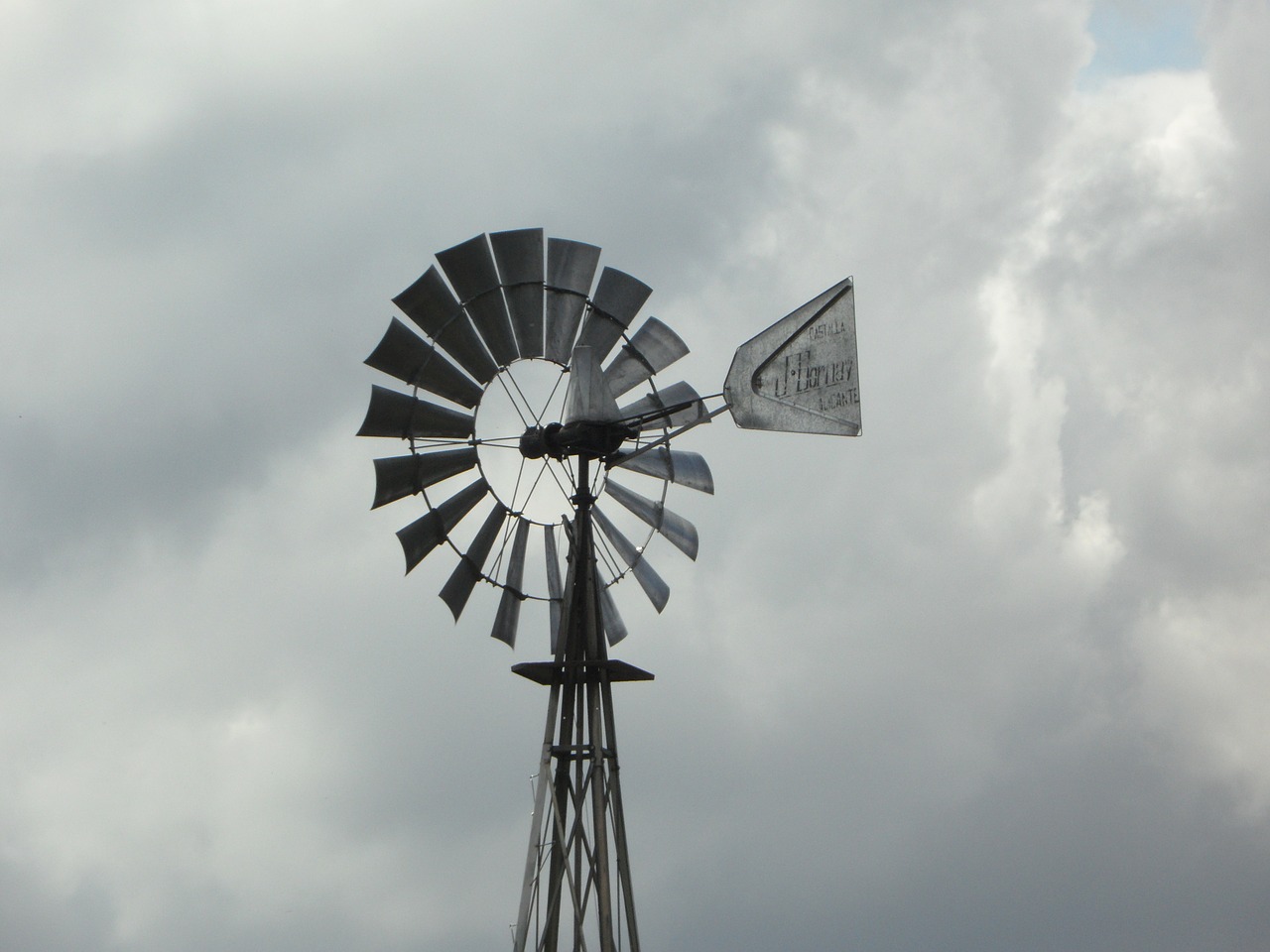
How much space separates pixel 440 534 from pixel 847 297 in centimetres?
446

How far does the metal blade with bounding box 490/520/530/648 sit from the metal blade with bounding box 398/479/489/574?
58cm

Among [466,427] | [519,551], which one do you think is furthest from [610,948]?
[466,427]

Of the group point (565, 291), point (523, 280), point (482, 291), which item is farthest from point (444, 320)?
point (565, 291)

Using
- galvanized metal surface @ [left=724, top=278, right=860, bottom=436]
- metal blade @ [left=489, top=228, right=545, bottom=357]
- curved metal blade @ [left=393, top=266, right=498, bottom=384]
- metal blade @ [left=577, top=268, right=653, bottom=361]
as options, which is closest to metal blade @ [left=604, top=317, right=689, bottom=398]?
metal blade @ [left=577, top=268, right=653, bottom=361]

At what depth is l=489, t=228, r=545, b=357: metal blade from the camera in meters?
15.7

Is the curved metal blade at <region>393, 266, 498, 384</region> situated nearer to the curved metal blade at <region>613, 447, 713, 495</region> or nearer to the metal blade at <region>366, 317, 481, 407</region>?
the metal blade at <region>366, 317, 481, 407</region>

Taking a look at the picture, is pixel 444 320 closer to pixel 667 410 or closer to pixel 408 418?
pixel 408 418

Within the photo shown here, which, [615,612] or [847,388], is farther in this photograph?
[615,612]

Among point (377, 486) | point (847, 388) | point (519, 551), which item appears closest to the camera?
point (847, 388)

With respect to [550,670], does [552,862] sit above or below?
below

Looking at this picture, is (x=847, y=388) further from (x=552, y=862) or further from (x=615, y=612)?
(x=552, y=862)

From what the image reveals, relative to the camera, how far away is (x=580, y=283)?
16281 mm

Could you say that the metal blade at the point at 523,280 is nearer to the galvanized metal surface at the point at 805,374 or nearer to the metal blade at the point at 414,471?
the metal blade at the point at 414,471

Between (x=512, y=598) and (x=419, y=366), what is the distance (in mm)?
2487
